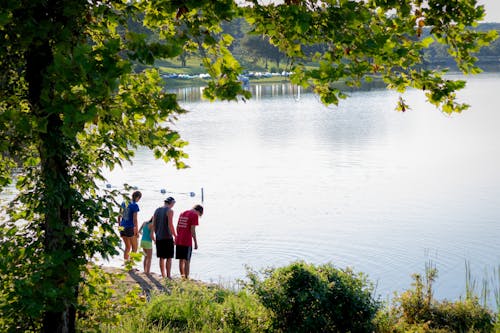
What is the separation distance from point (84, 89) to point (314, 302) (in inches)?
163

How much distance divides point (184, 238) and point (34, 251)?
7.12 metres

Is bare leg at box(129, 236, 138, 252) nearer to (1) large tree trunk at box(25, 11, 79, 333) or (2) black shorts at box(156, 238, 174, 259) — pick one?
(2) black shorts at box(156, 238, 174, 259)

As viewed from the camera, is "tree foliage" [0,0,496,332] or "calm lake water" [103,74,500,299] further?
"calm lake water" [103,74,500,299]

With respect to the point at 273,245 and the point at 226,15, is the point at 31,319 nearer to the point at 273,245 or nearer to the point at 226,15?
the point at 226,15

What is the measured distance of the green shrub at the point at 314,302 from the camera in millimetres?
8945

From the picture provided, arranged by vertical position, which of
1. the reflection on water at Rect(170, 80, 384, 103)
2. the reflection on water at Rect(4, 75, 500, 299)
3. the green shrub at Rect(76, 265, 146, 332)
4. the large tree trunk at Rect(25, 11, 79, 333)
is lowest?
the reflection on water at Rect(170, 80, 384, 103)

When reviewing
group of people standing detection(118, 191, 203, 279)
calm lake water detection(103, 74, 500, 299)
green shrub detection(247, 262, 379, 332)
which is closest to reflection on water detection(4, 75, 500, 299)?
calm lake water detection(103, 74, 500, 299)

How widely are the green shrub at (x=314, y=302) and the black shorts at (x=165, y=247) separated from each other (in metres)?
5.25

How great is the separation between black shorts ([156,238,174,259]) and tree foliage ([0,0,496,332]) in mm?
6567

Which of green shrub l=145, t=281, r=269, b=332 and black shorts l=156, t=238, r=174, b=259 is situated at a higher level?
green shrub l=145, t=281, r=269, b=332

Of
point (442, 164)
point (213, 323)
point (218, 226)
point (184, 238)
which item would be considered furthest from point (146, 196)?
point (213, 323)

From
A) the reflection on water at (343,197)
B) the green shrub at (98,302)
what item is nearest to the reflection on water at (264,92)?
the reflection on water at (343,197)

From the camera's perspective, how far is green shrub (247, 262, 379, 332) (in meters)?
8.95

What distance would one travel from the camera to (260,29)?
736 centimetres
